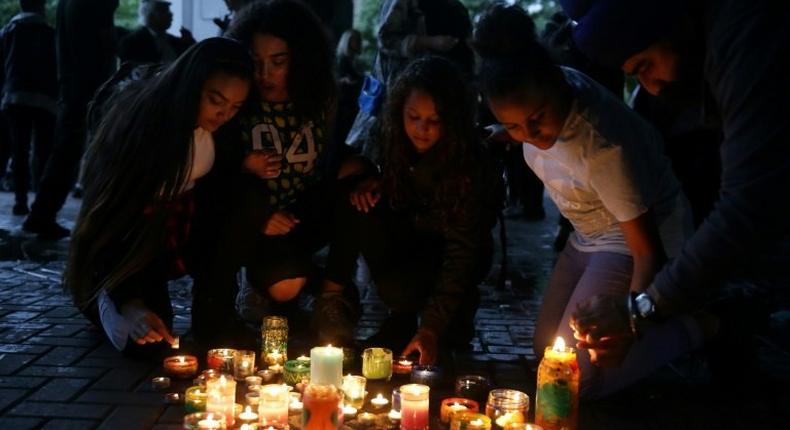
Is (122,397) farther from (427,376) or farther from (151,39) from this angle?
(151,39)

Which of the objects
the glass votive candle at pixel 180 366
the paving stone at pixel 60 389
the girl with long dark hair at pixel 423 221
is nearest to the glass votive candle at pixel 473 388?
the girl with long dark hair at pixel 423 221

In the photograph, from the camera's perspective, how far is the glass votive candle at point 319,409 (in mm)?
2281

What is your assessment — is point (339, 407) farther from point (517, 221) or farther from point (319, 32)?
Result: point (517, 221)

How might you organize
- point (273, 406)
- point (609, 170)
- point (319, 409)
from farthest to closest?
point (609, 170) → point (273, 406) → point (319, 409)

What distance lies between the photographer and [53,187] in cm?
611

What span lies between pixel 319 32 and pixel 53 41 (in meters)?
4.88

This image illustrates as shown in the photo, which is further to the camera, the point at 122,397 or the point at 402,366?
the point at 402,366

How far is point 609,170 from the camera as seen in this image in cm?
272

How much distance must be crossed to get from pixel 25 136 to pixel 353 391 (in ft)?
19.6

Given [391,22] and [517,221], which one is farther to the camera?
[517,221]

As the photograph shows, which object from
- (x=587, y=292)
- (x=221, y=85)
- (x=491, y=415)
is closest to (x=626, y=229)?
(x=587, y=292)

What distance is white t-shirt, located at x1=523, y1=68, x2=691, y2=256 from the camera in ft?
8.88

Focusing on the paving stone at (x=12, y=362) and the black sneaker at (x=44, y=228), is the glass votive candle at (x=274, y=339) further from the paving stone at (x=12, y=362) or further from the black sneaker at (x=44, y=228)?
the black sneaker at (x=44, y=228)

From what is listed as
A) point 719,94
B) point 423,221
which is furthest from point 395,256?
point 719,94
